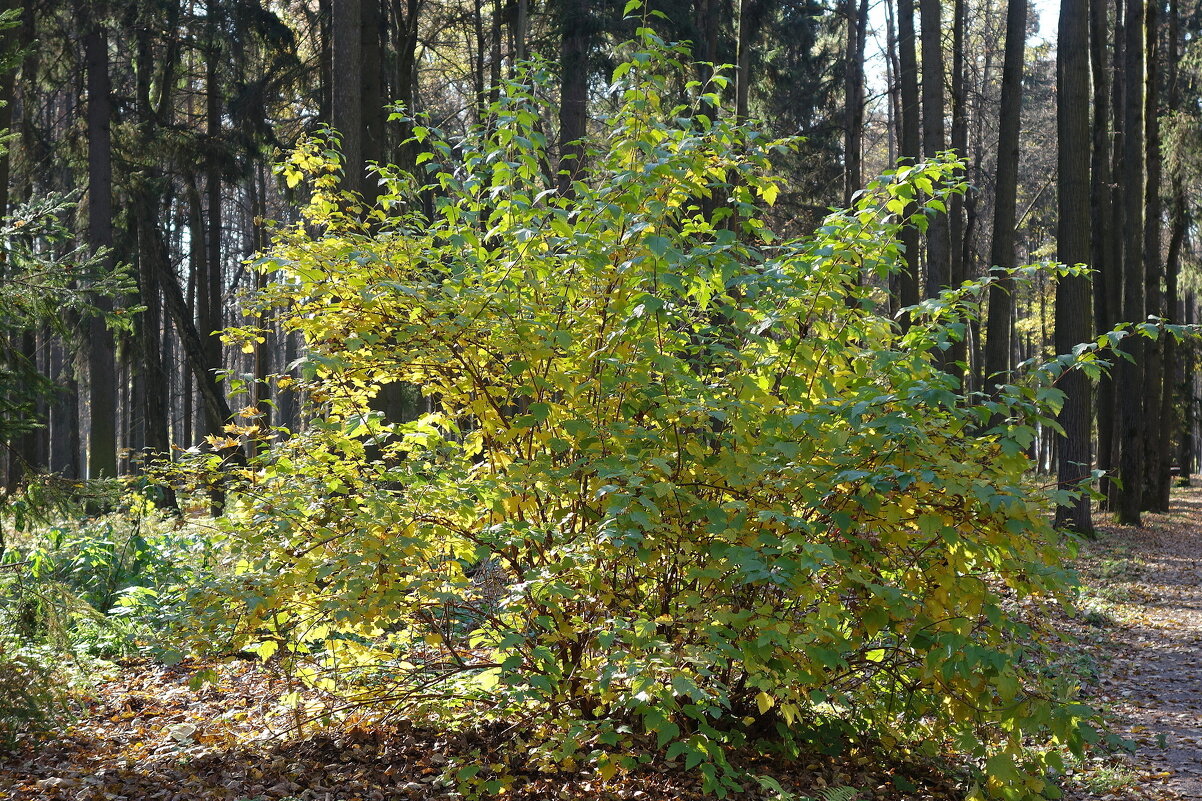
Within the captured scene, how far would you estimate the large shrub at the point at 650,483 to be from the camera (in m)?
3.53

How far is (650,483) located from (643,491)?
198 millimetres

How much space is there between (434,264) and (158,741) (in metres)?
2.97

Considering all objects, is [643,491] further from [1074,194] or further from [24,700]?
[1074,194]

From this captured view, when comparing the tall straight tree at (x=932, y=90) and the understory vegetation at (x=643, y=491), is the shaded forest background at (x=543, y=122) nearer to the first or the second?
the tall straight tree at (x=932, y=90)

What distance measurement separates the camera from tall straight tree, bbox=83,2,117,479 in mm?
14023

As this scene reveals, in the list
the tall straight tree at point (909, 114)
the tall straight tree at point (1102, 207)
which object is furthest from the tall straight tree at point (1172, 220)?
the tall straight tree at point (909, 114)

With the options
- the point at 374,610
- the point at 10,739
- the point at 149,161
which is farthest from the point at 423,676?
the point at 149,161

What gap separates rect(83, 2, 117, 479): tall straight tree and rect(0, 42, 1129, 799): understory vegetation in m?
11.1

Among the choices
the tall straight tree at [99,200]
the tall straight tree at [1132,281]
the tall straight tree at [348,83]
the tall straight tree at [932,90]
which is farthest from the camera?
the tall straight tree at [1132,281]

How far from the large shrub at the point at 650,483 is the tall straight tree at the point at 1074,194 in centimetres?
904

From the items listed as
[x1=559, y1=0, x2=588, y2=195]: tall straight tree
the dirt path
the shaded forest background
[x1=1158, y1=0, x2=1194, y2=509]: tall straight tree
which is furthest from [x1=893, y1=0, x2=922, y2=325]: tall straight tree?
[x1=1158, y1=0, x2=1194, y2=509]: tall straight tree

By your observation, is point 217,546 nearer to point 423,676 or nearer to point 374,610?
point 374,610

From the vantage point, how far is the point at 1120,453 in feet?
53.2

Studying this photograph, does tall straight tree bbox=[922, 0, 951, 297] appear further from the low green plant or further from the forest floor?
the low green plant
